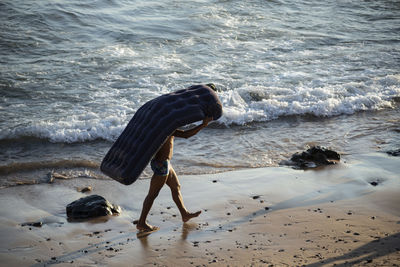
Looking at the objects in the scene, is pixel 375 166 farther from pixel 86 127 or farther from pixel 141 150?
pixel 86 127

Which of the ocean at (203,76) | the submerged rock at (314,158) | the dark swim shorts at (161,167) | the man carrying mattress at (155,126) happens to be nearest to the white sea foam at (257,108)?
the ocean at (203,76)

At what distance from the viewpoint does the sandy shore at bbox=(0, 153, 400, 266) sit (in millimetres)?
4438

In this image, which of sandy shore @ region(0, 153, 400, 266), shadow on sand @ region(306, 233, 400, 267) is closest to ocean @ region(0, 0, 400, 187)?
sandy shore @ region(0, 153, 400, 266)

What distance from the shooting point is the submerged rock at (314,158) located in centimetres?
702

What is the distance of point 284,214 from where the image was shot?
5.38 meters

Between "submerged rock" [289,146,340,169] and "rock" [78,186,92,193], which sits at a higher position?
"submerged rock" [289,146,340,169]

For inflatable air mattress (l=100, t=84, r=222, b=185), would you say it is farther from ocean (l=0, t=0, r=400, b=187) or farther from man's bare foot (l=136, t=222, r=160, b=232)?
ocean (l=0, t=0, r=400, b=187)

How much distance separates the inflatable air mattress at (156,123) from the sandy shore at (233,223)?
2.62 feet

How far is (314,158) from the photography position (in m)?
7.11

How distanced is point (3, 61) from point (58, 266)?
9287 mm

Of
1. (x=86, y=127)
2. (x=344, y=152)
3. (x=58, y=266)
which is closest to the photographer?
(x=58, y=266)

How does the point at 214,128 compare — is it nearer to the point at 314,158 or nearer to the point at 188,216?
the point at 314,158

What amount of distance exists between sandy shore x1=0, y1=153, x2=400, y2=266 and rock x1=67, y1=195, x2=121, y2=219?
0.36 ft

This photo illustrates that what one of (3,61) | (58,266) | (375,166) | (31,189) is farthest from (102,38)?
(58,266)
